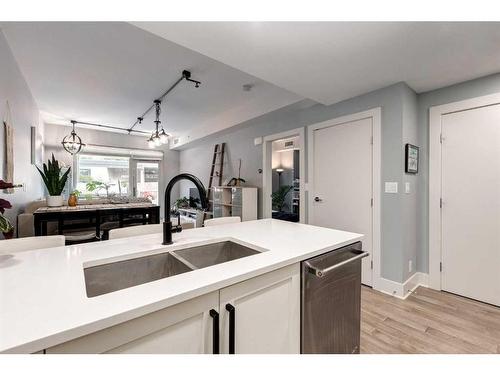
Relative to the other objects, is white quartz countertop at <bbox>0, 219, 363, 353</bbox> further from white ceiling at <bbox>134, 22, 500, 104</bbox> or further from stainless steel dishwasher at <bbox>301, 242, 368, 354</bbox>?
white ceiling at <bbox>134, 22, 500, 104</bbox>

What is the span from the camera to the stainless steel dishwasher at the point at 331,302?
1.08 m

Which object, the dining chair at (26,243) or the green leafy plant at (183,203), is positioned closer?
the dining chair at (26,243)

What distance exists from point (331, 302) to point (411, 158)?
1.95m

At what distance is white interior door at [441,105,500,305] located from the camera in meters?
2.14

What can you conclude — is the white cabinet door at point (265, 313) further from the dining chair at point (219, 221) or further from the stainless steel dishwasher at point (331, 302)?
the dining chair at point (219, 221)

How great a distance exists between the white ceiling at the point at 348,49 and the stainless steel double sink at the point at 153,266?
1415 millimetres

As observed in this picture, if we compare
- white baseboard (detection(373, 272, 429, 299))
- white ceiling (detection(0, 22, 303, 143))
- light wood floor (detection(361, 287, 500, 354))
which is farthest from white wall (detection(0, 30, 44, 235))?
white baseboard (detection(373, 272, 429, 299))

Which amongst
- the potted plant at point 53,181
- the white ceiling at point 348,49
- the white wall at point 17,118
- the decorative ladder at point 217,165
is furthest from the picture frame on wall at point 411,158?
the potted plant at point 53,181

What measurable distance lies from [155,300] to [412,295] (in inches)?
107

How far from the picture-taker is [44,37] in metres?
2.12

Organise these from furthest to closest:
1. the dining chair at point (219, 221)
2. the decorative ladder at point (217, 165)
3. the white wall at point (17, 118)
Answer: the decorative ladder at point (217, 165) → the white wall at point (17, 118) → the dining chair at point (219, 221)

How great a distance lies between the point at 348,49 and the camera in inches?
68.4

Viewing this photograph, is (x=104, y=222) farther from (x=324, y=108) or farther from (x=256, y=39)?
(x=324, y=108)
